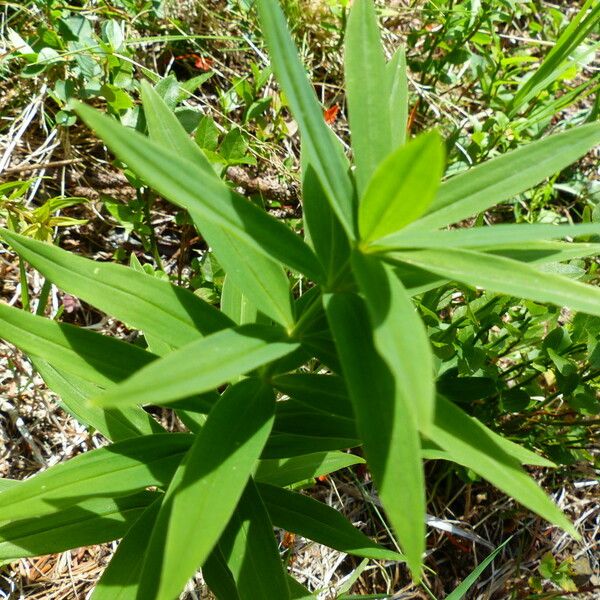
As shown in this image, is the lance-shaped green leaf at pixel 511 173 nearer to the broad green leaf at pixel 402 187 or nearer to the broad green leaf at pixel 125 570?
the broad green leaf at pixel 402 187

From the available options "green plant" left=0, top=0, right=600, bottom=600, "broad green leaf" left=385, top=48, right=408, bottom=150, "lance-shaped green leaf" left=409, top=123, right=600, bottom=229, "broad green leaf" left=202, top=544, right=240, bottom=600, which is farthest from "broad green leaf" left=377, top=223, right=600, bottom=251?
"broad green leaf" left=202, top=544, right=240, bottom=600

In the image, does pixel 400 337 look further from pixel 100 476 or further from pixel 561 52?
pixel 561 52

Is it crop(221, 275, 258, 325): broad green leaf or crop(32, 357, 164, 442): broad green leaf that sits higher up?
crop(221, 275, 258, 325): broad green leaf

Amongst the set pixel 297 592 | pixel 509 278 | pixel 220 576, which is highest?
pixel 509 278

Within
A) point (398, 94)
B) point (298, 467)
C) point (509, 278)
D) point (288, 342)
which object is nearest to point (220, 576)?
point (298, 467)

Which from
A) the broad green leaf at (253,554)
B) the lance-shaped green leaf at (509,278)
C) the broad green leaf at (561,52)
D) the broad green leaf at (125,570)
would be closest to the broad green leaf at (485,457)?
the lance-shaped green leaf at (509,278)

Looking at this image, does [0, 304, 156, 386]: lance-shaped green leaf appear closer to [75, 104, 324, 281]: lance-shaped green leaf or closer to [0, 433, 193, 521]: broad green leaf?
[0, 433, 193, 521]: broad green leaf
